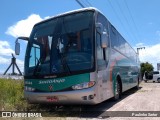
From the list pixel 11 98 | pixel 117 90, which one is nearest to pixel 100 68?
pixel 117 90

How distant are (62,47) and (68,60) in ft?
1.75

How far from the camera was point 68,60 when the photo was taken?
361 inches

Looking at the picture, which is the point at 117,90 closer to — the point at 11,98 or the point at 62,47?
the point at 62,47

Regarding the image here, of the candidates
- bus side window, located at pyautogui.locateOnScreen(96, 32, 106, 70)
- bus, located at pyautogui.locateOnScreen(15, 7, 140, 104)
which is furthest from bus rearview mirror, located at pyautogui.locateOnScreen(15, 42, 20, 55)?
bus side window, located at pyautogui.locateOnScreen(96, 32, 106, 70)

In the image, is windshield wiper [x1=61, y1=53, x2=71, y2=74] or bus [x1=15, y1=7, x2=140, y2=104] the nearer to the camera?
bus [x1=15, y1=7, x2=140, y2=104]

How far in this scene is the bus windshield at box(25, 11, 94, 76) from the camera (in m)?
9.10

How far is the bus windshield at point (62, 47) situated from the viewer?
358 inches

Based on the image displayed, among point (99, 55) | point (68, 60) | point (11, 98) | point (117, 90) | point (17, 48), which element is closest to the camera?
point (68, 60)

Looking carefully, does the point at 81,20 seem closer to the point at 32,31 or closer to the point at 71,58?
the point at 71,58

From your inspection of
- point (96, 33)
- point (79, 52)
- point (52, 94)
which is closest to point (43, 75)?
point (52, 94)

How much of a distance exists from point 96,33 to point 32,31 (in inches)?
99.2

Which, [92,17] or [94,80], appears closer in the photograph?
[94,80]

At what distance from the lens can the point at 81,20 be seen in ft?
31.7

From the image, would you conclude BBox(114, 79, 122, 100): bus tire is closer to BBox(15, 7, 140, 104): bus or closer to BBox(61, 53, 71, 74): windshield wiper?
BBox(15, 7, 140, 104): bus
